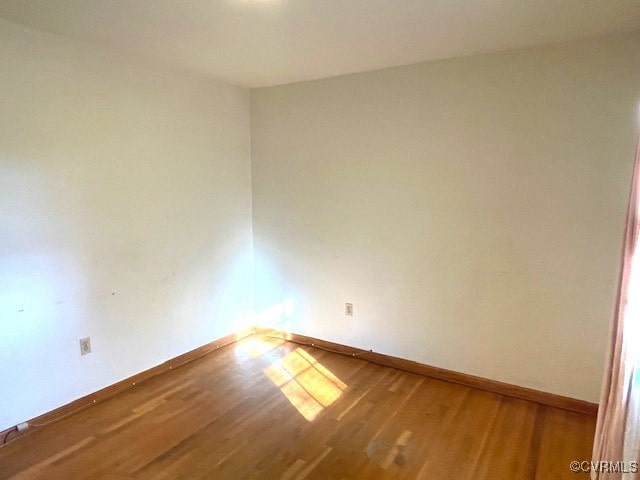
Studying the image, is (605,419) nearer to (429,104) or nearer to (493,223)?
(493,223)

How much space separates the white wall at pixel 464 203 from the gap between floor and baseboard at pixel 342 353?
57 mm

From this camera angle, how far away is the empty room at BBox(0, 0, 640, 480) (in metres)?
2.09

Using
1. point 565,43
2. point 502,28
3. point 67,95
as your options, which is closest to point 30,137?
point 67,95

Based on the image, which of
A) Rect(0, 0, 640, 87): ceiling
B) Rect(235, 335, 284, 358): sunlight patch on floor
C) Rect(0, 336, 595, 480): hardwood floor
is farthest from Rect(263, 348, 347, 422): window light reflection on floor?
Rect(0, 0, 640, 87): ceiling

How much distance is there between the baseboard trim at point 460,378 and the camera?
2.58m

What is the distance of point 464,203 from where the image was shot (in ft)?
9.10

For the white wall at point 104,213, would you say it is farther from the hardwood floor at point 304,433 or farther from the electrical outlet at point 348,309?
the electrical outlet at point 348,309

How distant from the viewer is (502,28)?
215cm

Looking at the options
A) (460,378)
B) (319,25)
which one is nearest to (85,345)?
(319,25)

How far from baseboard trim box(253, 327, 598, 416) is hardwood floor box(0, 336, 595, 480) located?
6cm

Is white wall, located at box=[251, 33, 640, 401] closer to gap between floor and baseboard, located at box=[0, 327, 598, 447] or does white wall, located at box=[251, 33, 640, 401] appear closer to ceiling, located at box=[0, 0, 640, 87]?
gap between floor and baseboard, located at box=[0, 327, 598, 447]

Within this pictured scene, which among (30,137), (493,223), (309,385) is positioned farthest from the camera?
(309,385)

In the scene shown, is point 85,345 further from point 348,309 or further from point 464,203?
point 464,203

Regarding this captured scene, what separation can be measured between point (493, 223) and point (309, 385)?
5.37 ft
